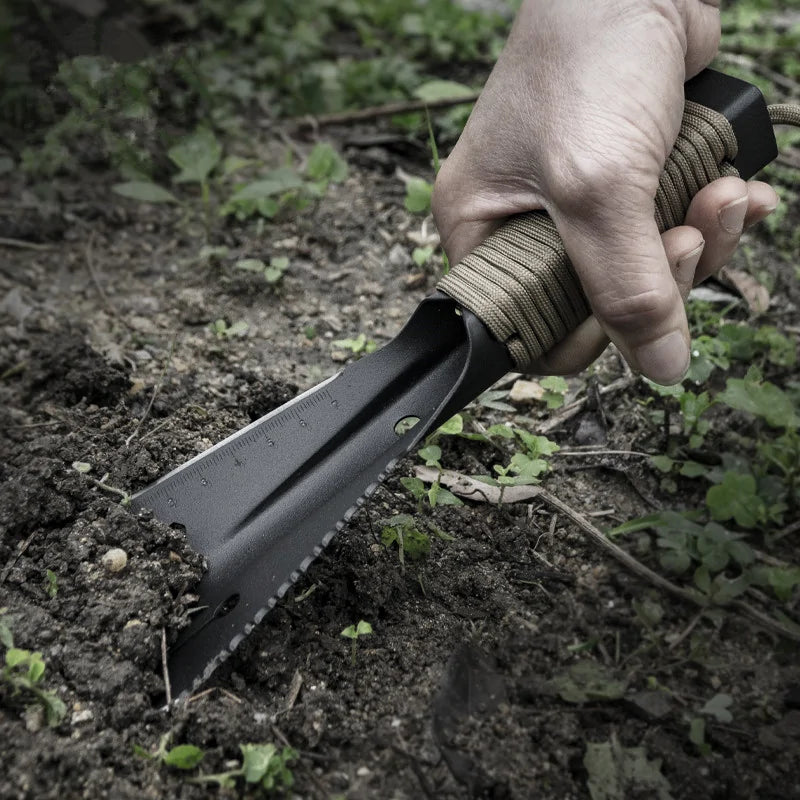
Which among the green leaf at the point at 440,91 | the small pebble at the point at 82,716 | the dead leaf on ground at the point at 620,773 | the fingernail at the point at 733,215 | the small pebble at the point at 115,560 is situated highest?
the fingernail at the point at 733,215

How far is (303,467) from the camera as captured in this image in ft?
5.70

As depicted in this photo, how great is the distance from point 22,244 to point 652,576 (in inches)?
80.7

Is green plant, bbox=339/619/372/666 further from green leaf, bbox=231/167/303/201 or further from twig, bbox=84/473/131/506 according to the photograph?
green leaf, bbox=231/167/303/201

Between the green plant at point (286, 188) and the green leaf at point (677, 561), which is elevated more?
the green plant at point (286, 188)

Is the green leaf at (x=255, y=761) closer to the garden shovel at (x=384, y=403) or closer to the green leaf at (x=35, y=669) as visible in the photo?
the garden shovel at (x=384, y=403)

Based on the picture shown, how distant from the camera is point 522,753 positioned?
1.51 m

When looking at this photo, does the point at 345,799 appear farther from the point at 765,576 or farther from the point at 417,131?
the point at 417,131

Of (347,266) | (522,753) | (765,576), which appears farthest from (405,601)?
(347,266)

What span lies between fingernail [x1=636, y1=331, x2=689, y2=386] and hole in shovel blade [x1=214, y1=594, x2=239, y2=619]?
89 centimetres

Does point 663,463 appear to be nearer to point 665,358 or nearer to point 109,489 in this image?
point 665,358

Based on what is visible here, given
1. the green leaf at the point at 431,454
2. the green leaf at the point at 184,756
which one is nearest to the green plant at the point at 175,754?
the green leaf at the point at 184,756

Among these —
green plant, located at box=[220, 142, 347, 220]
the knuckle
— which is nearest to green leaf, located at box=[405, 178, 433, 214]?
green plant, located at box=[220, 142, 347, 220]

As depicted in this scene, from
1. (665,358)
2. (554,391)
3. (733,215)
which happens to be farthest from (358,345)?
(733,215)

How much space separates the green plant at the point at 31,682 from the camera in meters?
1.41
